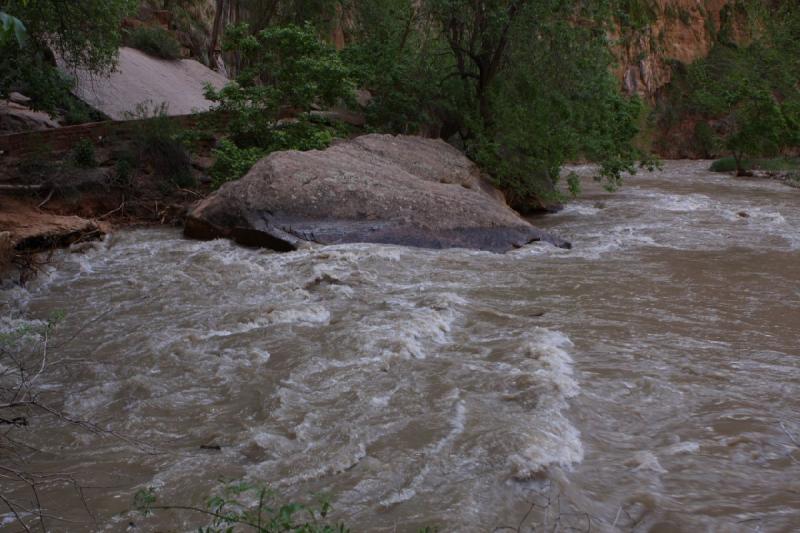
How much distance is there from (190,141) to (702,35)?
112 feet

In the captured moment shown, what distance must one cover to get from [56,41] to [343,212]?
5.60 m

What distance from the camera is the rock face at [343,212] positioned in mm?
8625

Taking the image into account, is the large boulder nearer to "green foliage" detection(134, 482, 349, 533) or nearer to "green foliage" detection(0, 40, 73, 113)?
"green foliage" detection(0, 40, 73, 113)

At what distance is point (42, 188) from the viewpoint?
1034 cm

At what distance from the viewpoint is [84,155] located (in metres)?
11.2

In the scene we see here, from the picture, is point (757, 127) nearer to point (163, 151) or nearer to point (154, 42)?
point (163, 151)

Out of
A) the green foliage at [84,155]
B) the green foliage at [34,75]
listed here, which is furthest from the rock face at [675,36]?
the green foliage at [84,155]

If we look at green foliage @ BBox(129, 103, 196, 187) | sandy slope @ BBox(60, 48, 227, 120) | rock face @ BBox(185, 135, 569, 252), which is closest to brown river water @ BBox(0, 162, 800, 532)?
rock face @ BBox(185, 135, 569, 252)

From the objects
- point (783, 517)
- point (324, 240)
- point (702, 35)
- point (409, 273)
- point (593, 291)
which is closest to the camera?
point (783, 517)

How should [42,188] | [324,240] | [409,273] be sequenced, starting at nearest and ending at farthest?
[409,273] < [324,240] < [42,188]

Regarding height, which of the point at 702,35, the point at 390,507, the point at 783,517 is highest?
the point at 702,35

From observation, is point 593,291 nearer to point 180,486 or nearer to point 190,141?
point 180,486

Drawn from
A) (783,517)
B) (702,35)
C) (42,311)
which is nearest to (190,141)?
(42,311)

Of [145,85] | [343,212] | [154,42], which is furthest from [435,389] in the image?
[154,42]
